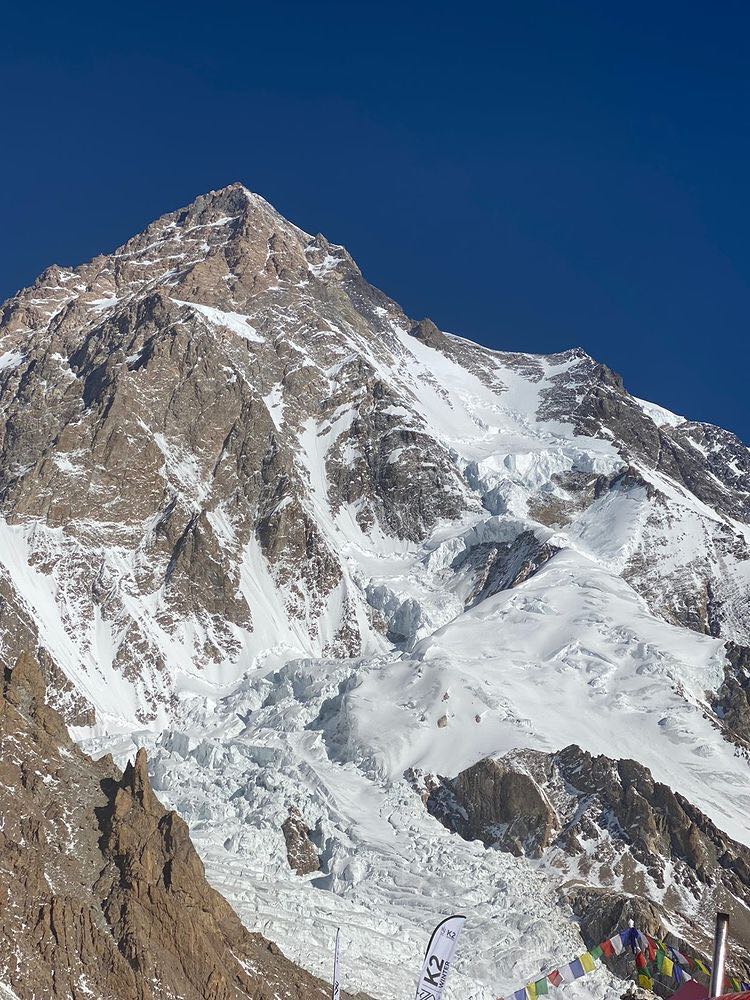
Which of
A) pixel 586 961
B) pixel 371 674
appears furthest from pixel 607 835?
pixel 586 961

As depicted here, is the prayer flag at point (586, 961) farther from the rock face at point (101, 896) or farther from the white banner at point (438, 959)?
the rock face at point (101, 896)

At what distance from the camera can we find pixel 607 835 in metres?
114

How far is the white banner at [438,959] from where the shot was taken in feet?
150

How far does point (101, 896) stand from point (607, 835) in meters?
62.0

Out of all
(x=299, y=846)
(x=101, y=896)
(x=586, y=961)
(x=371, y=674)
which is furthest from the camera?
(x=371, y=674)

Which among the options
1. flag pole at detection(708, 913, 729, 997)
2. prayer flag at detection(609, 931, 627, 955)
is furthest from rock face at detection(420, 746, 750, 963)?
flag pole at detection(708, 913, 729, 997)

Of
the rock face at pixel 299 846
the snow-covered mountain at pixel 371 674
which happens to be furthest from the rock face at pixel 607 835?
the rock face at pixel 299 846

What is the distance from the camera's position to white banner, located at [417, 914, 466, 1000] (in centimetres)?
4562

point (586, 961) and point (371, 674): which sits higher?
point (371, 674)

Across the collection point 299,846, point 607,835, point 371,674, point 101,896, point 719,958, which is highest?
point 371,674

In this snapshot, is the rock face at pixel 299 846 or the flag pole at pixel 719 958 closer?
the flag pole at pixel 719 958

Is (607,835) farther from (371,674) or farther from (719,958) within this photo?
(719,958)

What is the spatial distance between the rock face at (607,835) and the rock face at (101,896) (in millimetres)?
41734

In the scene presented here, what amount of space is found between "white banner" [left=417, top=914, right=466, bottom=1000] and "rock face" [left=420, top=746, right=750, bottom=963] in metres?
55.8
